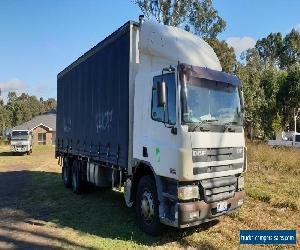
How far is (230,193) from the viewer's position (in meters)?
8.16

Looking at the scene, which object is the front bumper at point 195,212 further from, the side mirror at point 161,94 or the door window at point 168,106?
the side mirror at point 161,94

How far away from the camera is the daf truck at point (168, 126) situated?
7406 mm

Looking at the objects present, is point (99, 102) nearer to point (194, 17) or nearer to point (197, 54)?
point (197, 54)

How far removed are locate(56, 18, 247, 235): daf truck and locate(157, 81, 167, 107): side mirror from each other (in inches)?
0.7

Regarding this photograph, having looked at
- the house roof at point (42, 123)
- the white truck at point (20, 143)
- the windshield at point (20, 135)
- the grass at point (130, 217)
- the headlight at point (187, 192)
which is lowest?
the grass at point (130, 217)

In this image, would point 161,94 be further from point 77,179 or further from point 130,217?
point 77,179

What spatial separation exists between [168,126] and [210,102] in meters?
0.98

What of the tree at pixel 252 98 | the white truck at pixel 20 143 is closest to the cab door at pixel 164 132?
the tree at pixel 252 98

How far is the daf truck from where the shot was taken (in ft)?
24.3

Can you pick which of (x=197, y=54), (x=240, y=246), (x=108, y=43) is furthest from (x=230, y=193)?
(x=108, y=43)

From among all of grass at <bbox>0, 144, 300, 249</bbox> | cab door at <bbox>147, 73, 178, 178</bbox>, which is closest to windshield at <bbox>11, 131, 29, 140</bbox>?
grass at <bbox>0, 144, 300, 249</bbox>

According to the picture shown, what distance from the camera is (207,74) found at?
789cm

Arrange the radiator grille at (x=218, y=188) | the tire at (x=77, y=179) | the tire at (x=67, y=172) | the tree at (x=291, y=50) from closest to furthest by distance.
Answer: the radiator grille at (x=218, y=188)
the tire at (x=77, y=179)
the tire at (x=67, y=172)
the tree at (x=291, y=50)

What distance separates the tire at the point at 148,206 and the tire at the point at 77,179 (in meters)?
5.17
